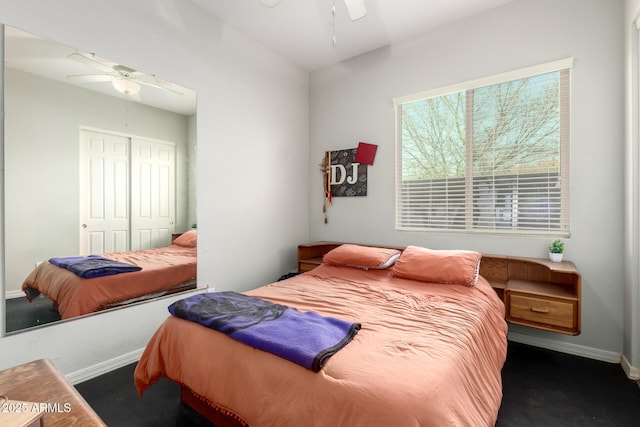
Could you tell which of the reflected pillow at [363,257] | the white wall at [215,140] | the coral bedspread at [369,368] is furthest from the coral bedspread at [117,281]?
the reflected pillow at [363,257]

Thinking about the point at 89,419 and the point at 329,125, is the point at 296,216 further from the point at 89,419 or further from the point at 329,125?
the point at 89,419

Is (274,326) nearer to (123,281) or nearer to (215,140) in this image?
(123,281)

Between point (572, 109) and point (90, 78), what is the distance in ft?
12.2

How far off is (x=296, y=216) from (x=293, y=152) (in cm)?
82

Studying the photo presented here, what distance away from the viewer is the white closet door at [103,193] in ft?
7.17

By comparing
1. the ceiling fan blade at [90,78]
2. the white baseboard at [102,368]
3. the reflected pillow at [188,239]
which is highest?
the ceiling fan blade at [90,78]

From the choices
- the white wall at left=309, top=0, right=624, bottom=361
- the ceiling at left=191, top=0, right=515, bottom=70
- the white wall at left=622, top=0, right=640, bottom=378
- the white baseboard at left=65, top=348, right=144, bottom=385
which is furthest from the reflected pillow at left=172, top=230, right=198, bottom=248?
the white wall at left=622, top=0, right=640, bottom=378

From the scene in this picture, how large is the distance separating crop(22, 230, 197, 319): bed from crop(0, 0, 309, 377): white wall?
95 mm

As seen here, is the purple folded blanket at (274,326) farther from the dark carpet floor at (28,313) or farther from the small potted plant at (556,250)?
the small potted plant at (556,250)

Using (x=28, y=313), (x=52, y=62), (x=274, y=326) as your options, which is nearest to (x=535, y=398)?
(x=274, y=326)

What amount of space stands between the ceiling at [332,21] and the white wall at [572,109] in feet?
0.49

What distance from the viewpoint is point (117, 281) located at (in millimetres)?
2309

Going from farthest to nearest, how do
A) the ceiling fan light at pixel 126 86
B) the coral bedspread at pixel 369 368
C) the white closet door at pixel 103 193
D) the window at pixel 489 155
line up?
the window at pixel 489 155 < the ceiling fan light at pixel 126 86 < the white closet door at pixel 103 193 < the coral bedspread at pixel 369 368

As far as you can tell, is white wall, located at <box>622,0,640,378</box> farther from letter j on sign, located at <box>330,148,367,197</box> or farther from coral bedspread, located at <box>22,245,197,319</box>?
coral bedspread, located at <box>22,245,197,319</box>
